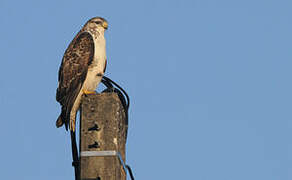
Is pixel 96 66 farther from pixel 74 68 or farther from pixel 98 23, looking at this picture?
pixel 98 23

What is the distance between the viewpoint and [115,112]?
153 inches

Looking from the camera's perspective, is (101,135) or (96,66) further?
(96,66)

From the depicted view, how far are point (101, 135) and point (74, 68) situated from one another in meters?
2.42

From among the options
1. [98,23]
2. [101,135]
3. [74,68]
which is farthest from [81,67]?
[101,135]

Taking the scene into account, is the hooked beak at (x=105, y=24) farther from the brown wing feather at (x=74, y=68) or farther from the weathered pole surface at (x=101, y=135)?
the weathered pole surface at (x=101, y=135)

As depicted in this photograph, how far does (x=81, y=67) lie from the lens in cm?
600

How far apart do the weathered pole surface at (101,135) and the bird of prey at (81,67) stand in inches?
43.6

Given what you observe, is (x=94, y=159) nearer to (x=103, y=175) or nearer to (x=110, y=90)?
(x=103, y=175)

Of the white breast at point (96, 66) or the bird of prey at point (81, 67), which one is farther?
the white breast at point (96, 66)

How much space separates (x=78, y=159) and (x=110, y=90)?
898mm

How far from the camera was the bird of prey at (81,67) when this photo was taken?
17.7 ft

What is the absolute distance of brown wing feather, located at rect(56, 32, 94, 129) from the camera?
18.1 feet

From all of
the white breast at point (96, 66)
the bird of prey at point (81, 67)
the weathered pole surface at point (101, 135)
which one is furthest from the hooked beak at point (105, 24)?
the weathered pole surface at point (101, 135)

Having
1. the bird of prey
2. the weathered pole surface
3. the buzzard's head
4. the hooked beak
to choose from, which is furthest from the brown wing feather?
the weathered pole surface
